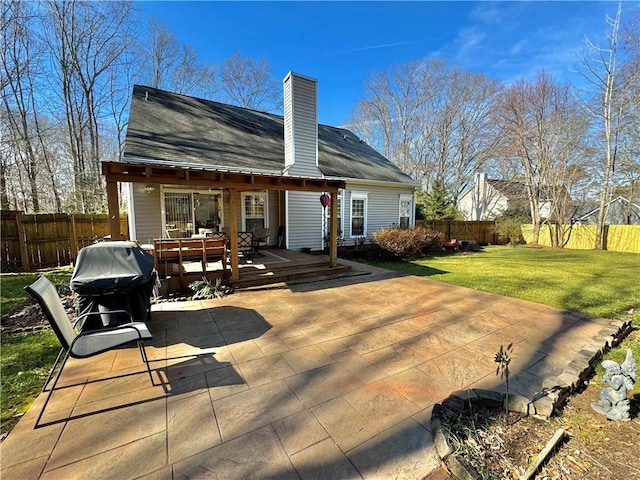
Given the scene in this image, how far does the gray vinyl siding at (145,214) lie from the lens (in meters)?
7.68

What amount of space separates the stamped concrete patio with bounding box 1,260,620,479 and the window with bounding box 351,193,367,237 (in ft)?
22.9

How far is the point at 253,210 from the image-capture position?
9.79 metres

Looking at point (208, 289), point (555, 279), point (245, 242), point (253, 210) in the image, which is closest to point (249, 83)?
point (253, 210)

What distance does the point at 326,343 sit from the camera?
3721mm

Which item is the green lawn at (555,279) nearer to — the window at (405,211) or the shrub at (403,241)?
the shrub at (403,241)

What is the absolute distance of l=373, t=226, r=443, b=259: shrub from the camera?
1046 centimetres

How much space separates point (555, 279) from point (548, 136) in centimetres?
1267

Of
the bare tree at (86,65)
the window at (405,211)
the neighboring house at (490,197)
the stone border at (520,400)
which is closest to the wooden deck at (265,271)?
the stone border at (520,400)

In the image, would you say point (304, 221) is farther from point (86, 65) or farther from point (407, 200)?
point (86, 65)

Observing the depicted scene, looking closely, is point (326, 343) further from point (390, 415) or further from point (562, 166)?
point (562, 166)

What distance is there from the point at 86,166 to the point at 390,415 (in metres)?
19.6

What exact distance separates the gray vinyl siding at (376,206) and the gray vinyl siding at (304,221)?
54.4 inches

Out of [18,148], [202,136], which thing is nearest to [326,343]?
[202,136]

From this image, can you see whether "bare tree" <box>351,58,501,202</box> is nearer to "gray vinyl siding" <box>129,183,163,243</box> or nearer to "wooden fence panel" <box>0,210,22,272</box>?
"gray vinyl siding" <box>129,183,163,243</box>
